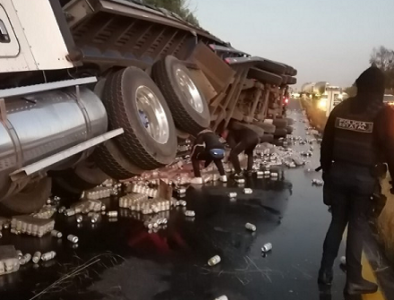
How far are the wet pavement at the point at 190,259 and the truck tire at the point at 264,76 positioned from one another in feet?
18.4

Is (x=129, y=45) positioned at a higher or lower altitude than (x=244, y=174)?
higher

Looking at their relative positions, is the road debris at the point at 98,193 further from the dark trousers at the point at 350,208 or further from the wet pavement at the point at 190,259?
the dark trousers at the point at 350,208

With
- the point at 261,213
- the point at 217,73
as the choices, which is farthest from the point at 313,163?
the point at 261,213

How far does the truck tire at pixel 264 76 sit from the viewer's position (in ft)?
40.4

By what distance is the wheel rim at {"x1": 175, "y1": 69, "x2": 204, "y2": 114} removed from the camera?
812 centimetres

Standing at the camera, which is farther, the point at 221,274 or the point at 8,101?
the point at 221,274

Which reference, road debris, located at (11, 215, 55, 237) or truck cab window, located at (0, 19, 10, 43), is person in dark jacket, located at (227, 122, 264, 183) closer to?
road debris, located at (11, 215, 55, 237)

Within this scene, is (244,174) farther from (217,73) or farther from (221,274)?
(221,274)

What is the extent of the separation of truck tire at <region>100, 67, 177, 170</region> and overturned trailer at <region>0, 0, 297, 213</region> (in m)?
0.01

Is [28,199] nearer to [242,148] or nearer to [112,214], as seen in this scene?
[112,214]

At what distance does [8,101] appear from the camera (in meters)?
3.90

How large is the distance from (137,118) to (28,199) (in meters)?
1.54

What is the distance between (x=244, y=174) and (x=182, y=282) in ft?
18.4

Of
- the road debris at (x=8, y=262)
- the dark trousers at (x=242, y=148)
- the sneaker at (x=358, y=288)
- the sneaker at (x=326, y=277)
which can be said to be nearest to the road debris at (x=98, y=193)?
→ the road debris at (x=8, y=262)
